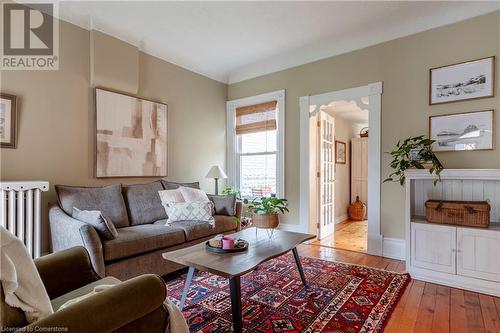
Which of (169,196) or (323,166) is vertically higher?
(323,166)

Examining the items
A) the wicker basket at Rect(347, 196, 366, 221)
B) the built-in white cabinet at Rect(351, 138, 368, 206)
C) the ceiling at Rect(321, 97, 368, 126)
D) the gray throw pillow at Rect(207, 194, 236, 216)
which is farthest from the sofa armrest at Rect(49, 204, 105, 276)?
the built-in white cabinet at Rect(351, 138, 368, 206)

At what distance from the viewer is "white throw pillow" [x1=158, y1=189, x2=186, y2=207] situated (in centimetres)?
322

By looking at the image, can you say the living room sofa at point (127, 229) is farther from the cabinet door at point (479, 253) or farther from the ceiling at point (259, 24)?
the cabinet door at point (479, 253)

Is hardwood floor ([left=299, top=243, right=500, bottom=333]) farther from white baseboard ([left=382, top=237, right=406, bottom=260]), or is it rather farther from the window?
the window

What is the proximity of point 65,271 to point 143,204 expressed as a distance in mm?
1676

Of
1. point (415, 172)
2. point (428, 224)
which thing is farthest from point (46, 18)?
point (428, 224)

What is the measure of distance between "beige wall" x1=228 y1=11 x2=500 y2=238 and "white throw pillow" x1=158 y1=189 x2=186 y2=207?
1.75m

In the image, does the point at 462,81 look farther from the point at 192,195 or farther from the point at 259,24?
the point at 192,195

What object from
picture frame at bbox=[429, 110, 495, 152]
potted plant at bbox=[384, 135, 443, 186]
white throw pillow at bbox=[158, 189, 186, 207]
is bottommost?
white throw pillow at bbox=[158, 189, 186, 207]

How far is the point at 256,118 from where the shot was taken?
15.1ft

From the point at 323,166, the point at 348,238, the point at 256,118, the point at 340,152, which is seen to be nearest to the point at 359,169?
the point at 340,152

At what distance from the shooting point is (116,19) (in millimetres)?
3082

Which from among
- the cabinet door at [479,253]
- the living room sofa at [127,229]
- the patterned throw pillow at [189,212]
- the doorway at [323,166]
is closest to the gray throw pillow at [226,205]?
the living room sofa at [127,229]

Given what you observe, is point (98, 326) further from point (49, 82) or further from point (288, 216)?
→ point (288, 216)
